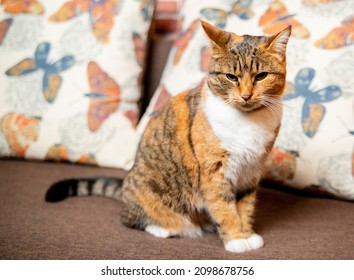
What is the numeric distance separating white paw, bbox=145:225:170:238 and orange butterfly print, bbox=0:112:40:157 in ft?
2.23

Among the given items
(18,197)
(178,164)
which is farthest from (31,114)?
(178,164)

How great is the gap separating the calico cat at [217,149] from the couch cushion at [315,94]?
24 cm

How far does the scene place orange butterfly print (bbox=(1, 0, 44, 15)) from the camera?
5.32 ft

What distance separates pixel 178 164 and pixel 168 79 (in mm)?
545

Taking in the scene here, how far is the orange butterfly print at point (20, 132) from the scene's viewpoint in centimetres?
155

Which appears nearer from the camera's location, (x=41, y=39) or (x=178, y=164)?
(x=178, y=164)

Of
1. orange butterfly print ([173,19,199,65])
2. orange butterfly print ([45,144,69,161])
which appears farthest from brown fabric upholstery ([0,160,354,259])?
orange butterfly print ([173,19,199,65])

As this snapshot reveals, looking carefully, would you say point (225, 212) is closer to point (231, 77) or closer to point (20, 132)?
point (231, 77)

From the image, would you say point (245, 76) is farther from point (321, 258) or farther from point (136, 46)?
point (136, 46)

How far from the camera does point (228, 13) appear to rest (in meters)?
1.50

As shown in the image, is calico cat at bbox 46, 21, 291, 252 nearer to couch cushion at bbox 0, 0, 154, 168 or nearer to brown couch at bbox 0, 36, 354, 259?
brown couch at bbox 0, 36, 354, 259

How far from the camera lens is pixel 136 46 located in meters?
1.61

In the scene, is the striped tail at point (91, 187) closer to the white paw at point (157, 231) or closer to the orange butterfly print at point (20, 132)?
the white paw at point (157, 231)

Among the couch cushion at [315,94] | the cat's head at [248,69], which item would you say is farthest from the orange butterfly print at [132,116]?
the cat's head at [248,69]
